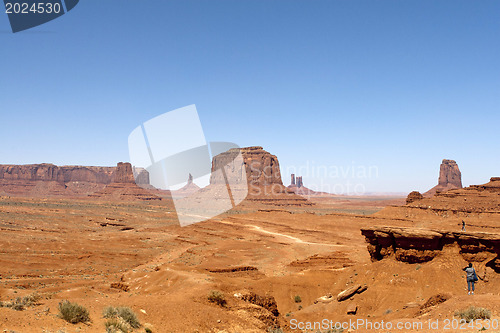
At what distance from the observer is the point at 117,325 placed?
28.8 feet

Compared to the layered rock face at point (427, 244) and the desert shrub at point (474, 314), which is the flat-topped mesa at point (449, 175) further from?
the desert shrub at point (474, 314)

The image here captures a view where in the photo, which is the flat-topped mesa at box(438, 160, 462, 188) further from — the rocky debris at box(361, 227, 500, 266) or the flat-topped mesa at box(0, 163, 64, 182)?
the flat-topped mesa at box(0, 163, 64, 182)

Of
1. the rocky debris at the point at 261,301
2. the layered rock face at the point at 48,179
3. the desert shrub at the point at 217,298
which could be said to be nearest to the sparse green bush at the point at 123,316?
the desert shrub at the point at 217,298

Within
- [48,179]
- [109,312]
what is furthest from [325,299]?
[48,179]

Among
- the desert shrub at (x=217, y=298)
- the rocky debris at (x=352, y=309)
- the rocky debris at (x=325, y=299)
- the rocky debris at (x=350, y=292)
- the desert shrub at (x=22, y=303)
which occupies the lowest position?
the rocky debris at (x=325, y=299)

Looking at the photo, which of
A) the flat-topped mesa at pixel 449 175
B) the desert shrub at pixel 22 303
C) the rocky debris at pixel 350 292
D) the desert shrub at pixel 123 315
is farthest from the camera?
the flat-topped mesa at pixel 449 175

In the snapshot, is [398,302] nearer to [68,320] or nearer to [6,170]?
[68,320]

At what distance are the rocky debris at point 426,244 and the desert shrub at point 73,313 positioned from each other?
1355 centimetres

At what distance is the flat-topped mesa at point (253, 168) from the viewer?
116688 millimetres

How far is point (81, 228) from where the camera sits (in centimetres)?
5044

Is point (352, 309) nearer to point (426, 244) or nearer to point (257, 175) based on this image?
point (426, 244)

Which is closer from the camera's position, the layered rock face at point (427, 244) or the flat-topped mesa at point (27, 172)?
the layered rock face at point (427, 244)

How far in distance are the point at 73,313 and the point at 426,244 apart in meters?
14.3

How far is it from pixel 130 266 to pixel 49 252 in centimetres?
Result: 835
